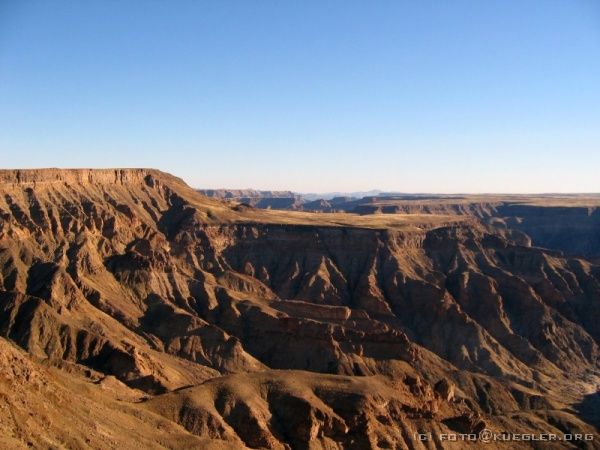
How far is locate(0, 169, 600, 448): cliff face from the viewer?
299 ft

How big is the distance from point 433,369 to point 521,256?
7736 cm

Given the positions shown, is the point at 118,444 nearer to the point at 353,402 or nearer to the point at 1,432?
the point at 1,432

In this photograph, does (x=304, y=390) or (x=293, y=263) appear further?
(x=293, y=263)

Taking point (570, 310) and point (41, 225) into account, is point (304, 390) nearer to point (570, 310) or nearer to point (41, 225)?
point (41, 225)

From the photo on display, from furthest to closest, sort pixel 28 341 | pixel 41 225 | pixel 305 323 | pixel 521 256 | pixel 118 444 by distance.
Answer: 1. pixel 521 256
2. pixel 41 225
3. pixel 305 323
4. pixel 28 341
5. pixel 118 444

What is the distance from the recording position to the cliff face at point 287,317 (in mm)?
91000

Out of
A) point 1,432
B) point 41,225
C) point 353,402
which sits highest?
point 41,225

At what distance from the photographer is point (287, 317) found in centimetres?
13412

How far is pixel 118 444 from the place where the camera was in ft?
222

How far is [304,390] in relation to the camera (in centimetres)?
9131

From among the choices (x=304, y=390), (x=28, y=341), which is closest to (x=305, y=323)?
(x=304, y=390)

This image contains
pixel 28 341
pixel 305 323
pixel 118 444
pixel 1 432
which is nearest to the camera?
pixel 1 432

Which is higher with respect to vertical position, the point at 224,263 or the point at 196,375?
the point at 224,263

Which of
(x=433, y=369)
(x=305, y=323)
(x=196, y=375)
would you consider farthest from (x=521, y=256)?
(x=196, y=375)
